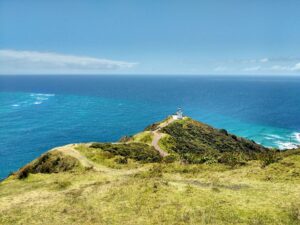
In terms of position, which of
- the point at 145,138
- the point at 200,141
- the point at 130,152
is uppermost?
the point at 130,152

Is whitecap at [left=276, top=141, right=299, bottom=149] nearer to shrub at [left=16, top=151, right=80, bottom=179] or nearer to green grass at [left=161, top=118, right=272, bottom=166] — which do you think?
green grass at [left=161, top=118, right=272, bottom=166]

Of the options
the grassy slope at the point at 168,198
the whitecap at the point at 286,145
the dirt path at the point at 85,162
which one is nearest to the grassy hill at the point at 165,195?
the grassy slope at the point at 168,198

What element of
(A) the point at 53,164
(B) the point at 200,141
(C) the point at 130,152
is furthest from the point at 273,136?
(A) the point at 53,164

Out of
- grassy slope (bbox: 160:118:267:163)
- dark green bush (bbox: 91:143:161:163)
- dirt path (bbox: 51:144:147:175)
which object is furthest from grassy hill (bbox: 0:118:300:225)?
grassy slope (bbox: 160:118:267:163)

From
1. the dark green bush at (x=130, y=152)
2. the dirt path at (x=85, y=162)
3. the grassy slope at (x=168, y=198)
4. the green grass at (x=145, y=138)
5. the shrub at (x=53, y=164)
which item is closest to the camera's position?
the grassy slope at (x=168, y=198)

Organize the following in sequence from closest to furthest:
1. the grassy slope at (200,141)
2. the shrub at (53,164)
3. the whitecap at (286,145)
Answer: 1. the shrub at (53,164)
2. the grassy slope at (200,141)
3. the whitecap at (286,145)

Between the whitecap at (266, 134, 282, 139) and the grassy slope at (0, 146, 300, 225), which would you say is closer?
the grassy slope at (0, 146, 300, 225)

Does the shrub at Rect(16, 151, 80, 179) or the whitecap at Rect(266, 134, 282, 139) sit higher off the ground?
the shrub at Rect(16, 151, 80, 179)

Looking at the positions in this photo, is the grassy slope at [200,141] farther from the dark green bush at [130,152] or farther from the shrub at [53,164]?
the shrub at [53,164]

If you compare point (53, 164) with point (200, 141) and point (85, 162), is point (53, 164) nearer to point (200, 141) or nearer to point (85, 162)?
point (85, 162)
